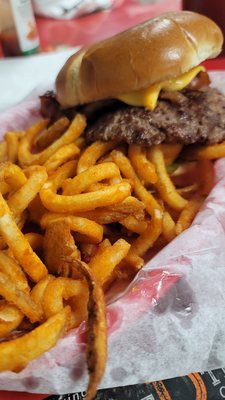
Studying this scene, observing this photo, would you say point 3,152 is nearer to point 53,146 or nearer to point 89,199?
point 53,146

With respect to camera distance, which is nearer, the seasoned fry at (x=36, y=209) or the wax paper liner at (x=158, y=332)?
the wax paper liner at (x=158, y=332)

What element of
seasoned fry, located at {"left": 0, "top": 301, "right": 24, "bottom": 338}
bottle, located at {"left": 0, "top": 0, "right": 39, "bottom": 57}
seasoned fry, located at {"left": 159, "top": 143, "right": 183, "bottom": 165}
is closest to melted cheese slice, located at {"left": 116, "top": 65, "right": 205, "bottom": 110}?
seasoned fry, located at {"left": 159, "top": 143, "right": 183, "bottom": 165}

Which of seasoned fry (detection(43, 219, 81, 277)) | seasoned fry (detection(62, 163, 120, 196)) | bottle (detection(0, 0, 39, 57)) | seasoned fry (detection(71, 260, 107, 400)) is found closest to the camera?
seasoned fry (detection(71, 260, 107, 400))

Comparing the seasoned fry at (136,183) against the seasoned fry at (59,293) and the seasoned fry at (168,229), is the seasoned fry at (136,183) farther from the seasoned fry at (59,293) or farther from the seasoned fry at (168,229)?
the seasoned fry at (59,293)

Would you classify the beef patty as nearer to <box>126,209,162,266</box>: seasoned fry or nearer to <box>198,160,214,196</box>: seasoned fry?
<box>198,160,214,196</box>: seasoned fry

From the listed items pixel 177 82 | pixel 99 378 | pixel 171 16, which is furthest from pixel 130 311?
pixel 171 16

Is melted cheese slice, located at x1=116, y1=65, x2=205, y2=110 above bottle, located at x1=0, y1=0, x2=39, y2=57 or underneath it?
above

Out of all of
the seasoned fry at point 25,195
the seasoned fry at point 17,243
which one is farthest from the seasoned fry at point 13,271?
the seasoned fry at point 25,195
